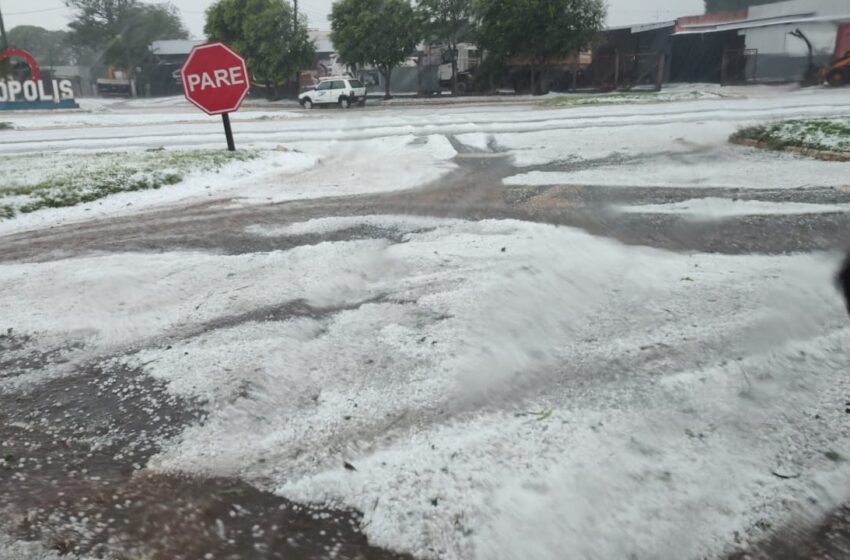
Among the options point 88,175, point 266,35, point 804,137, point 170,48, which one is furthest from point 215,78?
point 170,48

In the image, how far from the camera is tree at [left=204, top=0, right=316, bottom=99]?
129 feet

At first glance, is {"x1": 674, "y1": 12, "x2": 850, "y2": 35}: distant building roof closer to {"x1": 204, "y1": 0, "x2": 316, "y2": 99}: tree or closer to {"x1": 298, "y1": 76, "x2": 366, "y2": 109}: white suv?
{"x1": 298, "y1": 76, "x2": 366, "y2": 109}: white suv

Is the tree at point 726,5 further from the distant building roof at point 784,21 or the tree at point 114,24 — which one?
the tree at point 114,24

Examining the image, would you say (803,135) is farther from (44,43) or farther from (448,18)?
(44,43)

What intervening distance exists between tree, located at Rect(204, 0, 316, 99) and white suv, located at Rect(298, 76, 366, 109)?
1045 centimetres

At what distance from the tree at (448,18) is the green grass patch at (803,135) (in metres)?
29.1

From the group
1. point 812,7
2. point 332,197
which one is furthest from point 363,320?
point 812,7

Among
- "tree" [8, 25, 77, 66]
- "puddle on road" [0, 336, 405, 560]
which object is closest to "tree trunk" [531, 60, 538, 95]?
"puddle on road" [0, 336, 405, 560]

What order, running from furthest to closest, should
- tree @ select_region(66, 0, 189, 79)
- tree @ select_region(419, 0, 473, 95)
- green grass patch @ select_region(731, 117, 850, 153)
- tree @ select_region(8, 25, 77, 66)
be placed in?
tree @ select_region(8, 25, 77, 66)
tree @ select_region(66, 0, 189, 79)
tree @ select_region(419, 0, 473, 95)
green grass patch @ select_region(731, 117, 850, 153)

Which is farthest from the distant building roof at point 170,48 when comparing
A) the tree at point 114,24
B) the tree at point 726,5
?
the tree at point 726,5

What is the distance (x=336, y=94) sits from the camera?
1208 inches

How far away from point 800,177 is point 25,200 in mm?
9609

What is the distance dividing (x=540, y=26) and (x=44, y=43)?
86615mm

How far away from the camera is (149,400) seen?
2.88 m
